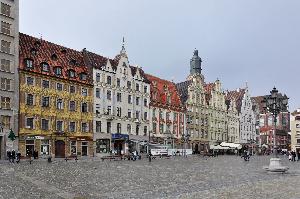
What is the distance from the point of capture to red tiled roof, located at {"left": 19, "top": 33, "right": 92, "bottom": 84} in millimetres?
62469

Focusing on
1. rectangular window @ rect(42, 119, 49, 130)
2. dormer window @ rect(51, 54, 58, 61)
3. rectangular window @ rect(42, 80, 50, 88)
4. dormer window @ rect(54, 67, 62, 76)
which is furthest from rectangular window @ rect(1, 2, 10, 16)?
rectangular window @ rect(42, 119, 49, 130)

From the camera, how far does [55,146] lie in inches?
2511

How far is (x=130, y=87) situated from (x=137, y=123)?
269 inches

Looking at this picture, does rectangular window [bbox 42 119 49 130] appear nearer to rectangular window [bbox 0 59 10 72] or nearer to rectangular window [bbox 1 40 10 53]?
rectangular window [bbox 0 59 10 72]

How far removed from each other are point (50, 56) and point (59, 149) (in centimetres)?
1445

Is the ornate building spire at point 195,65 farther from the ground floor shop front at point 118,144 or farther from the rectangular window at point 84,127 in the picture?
the rectangular window at point 84,127

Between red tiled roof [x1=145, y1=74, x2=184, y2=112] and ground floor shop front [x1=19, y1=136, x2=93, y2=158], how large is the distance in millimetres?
20761

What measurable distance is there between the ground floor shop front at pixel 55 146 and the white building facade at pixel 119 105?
2641 mm

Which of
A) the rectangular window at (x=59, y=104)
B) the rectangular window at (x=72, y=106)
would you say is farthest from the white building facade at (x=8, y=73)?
the rectangular window at (x=72, y=106)

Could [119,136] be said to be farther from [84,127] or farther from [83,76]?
[83,76]

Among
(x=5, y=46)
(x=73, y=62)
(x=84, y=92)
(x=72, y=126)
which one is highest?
(x=5, y=46)

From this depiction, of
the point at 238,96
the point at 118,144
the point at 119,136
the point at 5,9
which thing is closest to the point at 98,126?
the point at 119,136

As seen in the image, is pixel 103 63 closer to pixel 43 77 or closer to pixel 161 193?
pixel 43 77

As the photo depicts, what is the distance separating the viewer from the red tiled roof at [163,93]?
86.7 metres
